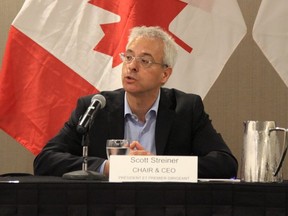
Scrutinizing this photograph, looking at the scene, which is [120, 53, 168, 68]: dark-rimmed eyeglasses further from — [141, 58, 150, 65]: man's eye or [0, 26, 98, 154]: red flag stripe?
[0, 26, 98, 154]: red flag stripe

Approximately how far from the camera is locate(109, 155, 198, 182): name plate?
191 centimetres

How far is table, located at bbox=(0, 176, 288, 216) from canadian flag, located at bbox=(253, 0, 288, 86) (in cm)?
214

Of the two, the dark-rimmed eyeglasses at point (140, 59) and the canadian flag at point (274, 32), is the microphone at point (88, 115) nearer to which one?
the dark-rimmed eyeglasses at point (140, 59)

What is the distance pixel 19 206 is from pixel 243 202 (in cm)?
64

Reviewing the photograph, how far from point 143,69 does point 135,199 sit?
147 centimetres

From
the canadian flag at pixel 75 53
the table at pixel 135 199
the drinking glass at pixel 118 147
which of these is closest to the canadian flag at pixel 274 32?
the canadian flag at pixel 75 53

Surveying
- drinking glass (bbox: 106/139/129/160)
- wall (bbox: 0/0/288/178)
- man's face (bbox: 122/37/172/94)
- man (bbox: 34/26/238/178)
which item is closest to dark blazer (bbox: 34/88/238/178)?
man (bbox: 34/26/238/178)

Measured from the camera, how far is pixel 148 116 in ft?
10.6

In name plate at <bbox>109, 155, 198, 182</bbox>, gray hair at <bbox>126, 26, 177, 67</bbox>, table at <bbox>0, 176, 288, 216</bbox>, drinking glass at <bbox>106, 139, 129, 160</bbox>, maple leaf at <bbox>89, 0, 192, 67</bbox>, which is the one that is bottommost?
table at <bbox>0, 176, 288, 216</bbox>

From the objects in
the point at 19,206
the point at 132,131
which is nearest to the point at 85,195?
the point at 19,206

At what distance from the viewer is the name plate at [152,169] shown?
1.91 meters

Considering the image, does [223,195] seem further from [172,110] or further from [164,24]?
[164,24]

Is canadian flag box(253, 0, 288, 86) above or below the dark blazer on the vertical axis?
above

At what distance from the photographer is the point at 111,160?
197 centimetres
